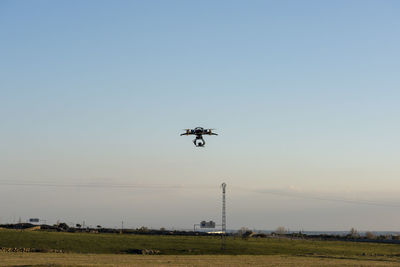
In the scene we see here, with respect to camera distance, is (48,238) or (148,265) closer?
(148,265)

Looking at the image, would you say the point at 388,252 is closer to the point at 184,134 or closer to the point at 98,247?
the point at 98,247

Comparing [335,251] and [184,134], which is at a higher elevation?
[184,134]

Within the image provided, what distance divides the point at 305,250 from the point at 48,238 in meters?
59.0

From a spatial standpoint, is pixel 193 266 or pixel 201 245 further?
pixel 201 245

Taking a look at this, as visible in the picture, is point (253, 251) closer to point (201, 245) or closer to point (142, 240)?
point (201, 245)

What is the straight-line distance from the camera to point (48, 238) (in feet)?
457

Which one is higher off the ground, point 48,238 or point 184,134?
point 184,134

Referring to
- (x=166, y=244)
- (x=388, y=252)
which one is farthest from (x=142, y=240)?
(x=388, y=252)

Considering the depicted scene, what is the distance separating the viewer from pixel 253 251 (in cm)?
13362

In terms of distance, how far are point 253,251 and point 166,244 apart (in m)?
20.2

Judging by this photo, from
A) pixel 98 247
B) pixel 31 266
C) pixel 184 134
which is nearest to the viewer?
pixel 31 266

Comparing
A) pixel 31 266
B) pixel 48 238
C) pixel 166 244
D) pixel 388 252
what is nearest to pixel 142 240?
pixel 166 244

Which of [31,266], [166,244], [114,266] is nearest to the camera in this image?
[31,266]

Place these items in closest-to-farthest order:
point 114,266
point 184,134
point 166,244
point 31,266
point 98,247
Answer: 1. point 31,266
2. point 114,266
3. point 184,134
4. point 98,247
5. point 166,244
